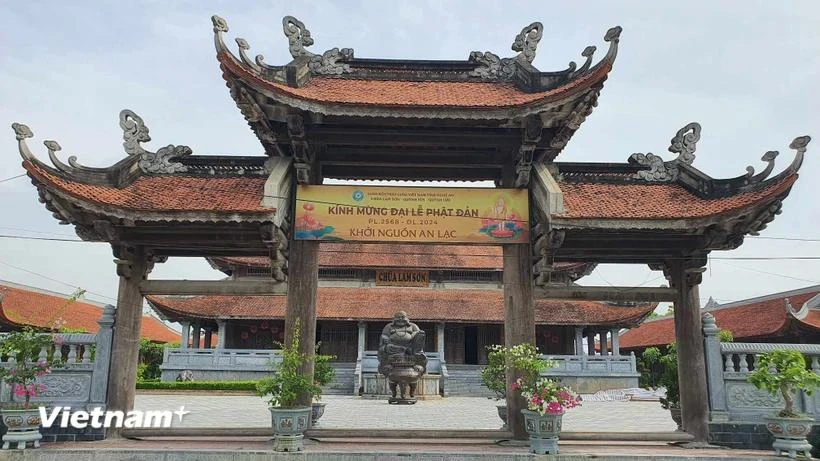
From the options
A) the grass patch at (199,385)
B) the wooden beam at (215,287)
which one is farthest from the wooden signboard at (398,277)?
the grass patch at (199,385)

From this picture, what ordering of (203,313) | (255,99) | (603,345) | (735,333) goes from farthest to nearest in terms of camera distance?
(603,345) → (203,313) → (735,333) → (255,99)

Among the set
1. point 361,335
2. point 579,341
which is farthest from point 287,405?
point 579,341

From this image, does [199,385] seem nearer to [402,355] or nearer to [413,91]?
[402,355]

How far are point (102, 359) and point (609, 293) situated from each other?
8.42m

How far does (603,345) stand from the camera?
3612cm

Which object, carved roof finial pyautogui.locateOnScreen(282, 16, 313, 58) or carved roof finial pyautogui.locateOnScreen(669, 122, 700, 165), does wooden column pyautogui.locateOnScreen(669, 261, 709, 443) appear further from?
carved roof finial pyautogui.locateOnScreen(282, 16, 313, 58)

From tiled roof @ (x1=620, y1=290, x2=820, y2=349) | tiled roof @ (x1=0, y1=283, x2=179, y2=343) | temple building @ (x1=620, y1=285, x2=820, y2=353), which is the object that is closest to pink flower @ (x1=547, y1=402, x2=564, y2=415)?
Result: temple building @ (x1=620, y1=285, x2=820, y2=353)

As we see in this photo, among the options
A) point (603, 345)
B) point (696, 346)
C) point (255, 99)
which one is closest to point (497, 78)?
point (255, 99)

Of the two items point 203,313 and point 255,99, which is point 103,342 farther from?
point 203,313

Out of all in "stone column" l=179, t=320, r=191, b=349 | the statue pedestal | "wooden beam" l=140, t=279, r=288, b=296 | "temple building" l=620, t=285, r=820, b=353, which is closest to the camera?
"wooden beam" l=140, t=279, r=288, b=296

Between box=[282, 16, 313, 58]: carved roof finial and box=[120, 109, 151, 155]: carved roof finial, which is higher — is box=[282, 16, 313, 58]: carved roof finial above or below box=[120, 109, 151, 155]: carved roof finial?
above

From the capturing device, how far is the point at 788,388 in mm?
→ 8398

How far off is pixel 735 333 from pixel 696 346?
23806 mm

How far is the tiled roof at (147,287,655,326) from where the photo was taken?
32031 mm
